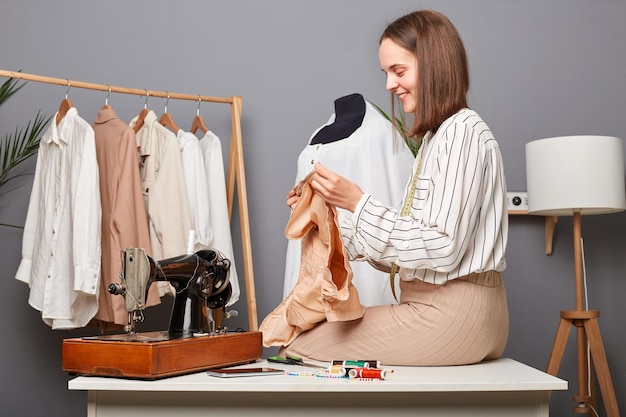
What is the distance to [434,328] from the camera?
179cm

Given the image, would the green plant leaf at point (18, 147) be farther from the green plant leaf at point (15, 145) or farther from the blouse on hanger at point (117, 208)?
the blouse on hanger at point (117, 208)

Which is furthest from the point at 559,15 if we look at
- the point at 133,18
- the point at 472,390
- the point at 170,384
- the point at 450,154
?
the point at 170,384

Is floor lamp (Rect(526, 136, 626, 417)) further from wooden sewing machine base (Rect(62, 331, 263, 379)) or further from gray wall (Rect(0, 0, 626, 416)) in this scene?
wooden sewing machine base (Rect(62, 331, 263, 379))

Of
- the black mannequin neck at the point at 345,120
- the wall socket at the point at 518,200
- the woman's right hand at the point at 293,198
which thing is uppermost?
the black mannequin neck at the point at 345,120

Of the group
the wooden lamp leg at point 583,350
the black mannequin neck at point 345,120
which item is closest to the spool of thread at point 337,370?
the black mannequin neck at point 345,120

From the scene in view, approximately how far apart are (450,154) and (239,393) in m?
0.76

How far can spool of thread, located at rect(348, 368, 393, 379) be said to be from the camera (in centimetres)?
148

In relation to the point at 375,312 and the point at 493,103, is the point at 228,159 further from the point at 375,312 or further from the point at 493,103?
the point at 375,312

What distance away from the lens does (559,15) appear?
3877 millimetres

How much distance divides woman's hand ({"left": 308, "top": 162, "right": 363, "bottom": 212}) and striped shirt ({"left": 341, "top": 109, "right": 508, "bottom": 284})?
22mm

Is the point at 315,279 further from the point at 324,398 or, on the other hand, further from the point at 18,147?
the point at 18,147

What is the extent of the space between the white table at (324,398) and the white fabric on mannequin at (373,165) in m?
1.46

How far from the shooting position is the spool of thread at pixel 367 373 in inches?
58.3

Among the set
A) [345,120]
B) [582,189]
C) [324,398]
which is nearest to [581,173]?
[582,189]
